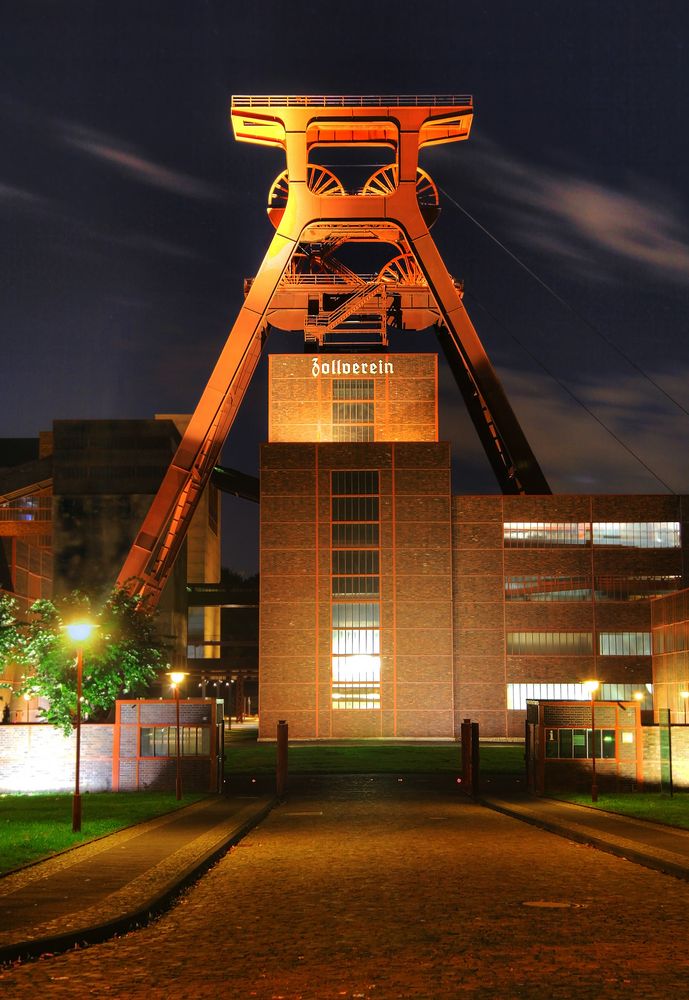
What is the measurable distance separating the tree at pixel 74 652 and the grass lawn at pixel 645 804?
14.0 metres

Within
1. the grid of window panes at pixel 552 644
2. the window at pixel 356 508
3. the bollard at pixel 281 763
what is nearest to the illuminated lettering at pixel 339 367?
the window at pixel 356 508

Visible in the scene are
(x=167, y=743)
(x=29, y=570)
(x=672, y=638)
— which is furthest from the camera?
(x=29, y=570)

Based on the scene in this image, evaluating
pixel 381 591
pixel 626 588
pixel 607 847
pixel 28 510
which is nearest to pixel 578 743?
pixel 607 847

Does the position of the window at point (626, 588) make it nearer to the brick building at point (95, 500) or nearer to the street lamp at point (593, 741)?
the brick building at point (95, 500)

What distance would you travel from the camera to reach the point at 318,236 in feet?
267

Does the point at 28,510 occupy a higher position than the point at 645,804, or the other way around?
the point at 28,510

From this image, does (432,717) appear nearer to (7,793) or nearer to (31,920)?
(7,793)

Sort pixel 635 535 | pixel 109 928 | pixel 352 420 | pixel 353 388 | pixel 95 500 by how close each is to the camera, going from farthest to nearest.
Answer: pixel 95 500 → pixel 353 388 → pixel 352 420 → pixel 635 535 → pixel 109 928

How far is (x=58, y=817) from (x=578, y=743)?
1618 centimetres

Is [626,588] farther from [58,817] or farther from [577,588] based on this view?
[58,817]

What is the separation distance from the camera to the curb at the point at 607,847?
16.7 m

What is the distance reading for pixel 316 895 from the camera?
1471 centimetres

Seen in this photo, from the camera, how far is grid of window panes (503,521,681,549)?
265ft

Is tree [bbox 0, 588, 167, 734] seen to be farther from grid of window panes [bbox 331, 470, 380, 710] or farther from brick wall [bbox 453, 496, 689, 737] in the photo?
brick wall [bbox 453, 496, 689, 737]
